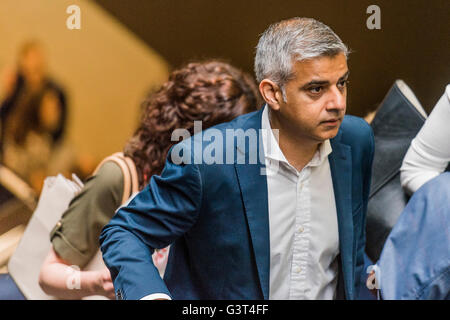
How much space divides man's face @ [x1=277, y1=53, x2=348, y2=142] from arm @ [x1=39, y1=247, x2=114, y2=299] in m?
1.00

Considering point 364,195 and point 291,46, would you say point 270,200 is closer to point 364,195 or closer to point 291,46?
point 364,195

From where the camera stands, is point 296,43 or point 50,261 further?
point 50,261

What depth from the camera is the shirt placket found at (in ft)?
5.81

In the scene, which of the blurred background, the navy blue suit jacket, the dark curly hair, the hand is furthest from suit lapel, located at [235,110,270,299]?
the hand

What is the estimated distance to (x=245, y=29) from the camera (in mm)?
2049

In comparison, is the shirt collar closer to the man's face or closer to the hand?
the man's face

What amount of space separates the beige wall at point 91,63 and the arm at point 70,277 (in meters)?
0.43

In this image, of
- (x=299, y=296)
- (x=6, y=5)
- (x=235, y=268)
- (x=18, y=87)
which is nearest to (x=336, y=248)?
(x=299, y=296)

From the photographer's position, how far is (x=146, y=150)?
2072mm

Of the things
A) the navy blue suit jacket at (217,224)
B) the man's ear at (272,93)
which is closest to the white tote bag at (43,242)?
the navy blue suit jacket at (217,224)

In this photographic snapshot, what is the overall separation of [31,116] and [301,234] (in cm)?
109

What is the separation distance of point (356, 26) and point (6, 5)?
1.27 metres

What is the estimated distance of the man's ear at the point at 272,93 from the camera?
1.63m

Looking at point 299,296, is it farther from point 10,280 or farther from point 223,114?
point 10,280
